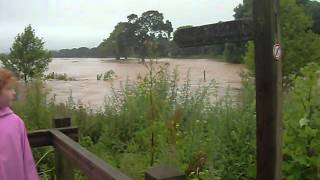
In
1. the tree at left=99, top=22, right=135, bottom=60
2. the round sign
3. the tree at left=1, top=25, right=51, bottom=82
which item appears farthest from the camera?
the tree at left=99, top=22, right=135, bottom=60

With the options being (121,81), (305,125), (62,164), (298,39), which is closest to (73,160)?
(62,164)

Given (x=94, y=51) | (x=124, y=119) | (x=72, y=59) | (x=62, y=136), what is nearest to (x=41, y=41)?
(x=124, y=119)

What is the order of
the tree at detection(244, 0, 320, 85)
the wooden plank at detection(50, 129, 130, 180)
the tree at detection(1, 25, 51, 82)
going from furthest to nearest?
the tree at detection(1, 25, 51, 82) < the tree at detection(244, 0, 320, 85) < the wooden plank at detection(50, 129, 130, 180)

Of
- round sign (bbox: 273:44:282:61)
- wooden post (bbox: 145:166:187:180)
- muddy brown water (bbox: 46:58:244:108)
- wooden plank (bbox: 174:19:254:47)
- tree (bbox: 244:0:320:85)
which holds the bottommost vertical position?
muddy brown water (bbox: 46:58:244:108)

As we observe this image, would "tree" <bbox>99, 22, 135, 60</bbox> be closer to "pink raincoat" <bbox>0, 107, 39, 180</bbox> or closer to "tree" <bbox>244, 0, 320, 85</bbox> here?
"tree" <bbox>244, 0, 320, 85</bbox>

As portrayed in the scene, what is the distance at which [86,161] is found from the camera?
2320 mm

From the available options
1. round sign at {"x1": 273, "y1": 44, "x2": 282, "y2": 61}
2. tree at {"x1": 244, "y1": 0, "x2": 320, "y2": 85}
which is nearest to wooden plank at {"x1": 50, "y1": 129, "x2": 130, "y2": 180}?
round sign at {"x1": 273, "y1": 44, "x2": 282, "y2": 61}

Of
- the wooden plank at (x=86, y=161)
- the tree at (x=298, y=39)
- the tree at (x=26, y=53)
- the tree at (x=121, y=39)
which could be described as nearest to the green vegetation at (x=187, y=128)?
the wooden plank at (x=86, y=161)

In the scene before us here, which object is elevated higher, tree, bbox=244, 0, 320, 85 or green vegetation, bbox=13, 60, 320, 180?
tree, bbox=244, 0, 320, 85

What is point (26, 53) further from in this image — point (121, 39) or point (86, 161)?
point (86, 161)

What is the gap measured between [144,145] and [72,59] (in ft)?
483

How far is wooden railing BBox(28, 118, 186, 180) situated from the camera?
159 cm

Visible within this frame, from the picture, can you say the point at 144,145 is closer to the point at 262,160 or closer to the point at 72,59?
the point at 262,160

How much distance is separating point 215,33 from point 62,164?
1.46 m
